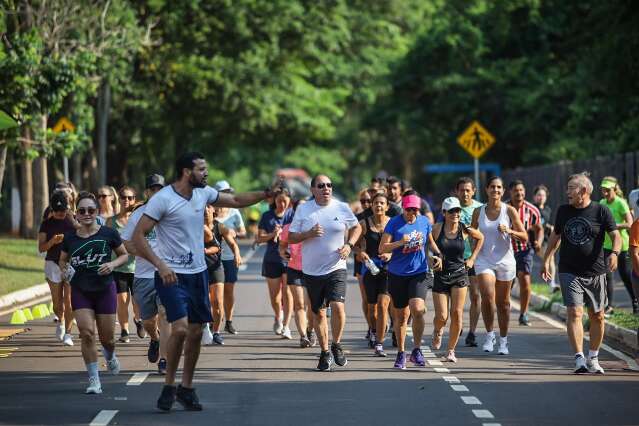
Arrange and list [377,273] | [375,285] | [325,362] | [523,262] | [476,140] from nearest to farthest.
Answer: [325,362] < [377,273] < [375,285] < [523,262] < [476,140]

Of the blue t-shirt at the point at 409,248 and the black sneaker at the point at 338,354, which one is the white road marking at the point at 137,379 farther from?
the blue t-shirt at the point at 409,248

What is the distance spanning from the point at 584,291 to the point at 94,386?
4705 mm

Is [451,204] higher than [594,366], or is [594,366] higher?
[451,204]

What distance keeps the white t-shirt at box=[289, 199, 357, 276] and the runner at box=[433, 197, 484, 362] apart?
1322 millimetres

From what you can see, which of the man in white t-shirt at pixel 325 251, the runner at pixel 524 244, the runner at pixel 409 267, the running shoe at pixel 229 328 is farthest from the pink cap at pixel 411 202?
the running shoe at pixel 229 328

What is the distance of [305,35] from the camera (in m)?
43.3

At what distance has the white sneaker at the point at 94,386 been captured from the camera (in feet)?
38.9

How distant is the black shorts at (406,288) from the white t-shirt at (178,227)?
345 cm

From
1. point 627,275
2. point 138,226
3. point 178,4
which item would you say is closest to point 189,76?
point 178,4

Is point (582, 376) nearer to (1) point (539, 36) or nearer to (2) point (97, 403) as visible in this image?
(2) point (97, 403)

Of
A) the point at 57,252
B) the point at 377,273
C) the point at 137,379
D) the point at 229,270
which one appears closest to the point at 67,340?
the point at 57,252

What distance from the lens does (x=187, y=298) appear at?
10906 millimetres

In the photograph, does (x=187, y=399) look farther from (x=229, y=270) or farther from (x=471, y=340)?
(x=229, y=270)

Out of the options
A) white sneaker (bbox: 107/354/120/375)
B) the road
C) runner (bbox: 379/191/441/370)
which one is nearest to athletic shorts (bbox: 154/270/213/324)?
the road
